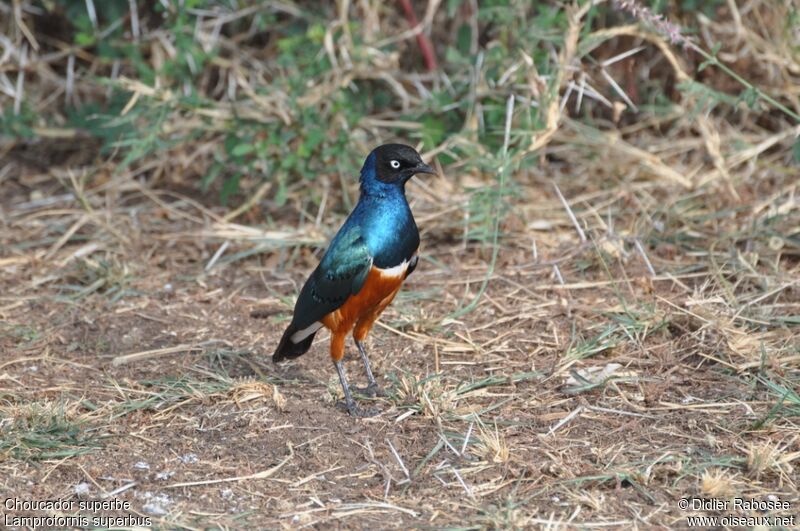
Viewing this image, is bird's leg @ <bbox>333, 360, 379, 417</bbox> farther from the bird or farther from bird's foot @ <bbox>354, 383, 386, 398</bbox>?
bird's foot @ <bbox>354, 383, 386, 398</bbox>

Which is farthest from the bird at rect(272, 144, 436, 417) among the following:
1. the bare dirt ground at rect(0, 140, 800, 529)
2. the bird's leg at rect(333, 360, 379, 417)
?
the bare dirt ground at rect(0, 140, 800, 529)

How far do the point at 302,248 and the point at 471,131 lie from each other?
3.72ft

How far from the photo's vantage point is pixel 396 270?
169 inches

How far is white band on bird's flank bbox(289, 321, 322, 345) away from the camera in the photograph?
443cm

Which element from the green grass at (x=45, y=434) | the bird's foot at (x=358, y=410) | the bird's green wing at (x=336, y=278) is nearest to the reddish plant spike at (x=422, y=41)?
the bird's green wing at (x=336, y=278)

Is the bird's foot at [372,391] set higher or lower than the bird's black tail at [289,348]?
lower

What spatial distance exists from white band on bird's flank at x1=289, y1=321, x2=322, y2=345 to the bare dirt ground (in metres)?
0.22

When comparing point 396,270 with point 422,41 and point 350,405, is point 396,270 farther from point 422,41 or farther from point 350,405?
point 422,41

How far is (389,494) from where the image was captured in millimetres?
3623

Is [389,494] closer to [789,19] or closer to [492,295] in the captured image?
[492,295]

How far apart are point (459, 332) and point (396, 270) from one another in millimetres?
805

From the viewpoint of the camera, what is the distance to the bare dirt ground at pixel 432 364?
3.64 meters

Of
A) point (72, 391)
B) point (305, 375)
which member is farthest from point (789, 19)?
point (72, 391)

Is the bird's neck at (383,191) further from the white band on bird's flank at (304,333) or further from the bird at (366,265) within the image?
the white band on bird's flank at (304,333)
